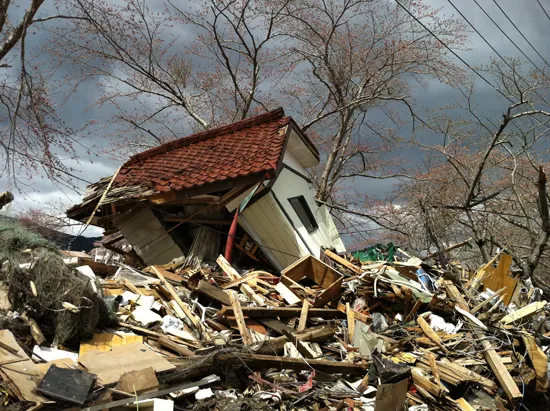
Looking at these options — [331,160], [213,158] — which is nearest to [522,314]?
[213,158]

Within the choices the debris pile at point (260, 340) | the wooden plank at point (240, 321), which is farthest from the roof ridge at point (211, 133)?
the wooden plank at point (240, 321)

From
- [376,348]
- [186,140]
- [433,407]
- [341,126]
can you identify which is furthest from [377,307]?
[341,126]

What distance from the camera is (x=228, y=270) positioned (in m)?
8.65

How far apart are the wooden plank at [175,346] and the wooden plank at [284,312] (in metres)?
1.18

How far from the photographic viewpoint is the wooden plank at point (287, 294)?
25.2ft

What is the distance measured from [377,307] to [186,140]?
7258 millimetres

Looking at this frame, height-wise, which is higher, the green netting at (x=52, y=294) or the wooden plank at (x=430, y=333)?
the green netting at (x=52, y=294)

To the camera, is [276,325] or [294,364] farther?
[276,325]

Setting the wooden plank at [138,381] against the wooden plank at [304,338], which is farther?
the wooden plank at [304,338]

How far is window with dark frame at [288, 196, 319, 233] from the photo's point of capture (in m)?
11.5

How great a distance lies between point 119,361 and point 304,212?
784 centimetres

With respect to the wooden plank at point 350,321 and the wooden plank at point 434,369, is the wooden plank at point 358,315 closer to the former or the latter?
the wooden plank at point 350,321

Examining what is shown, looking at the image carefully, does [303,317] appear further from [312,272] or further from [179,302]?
[179,302]

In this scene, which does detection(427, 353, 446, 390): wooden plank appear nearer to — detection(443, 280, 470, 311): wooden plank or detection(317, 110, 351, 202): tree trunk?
detection(443, 280, 470, 311): wooden plank
